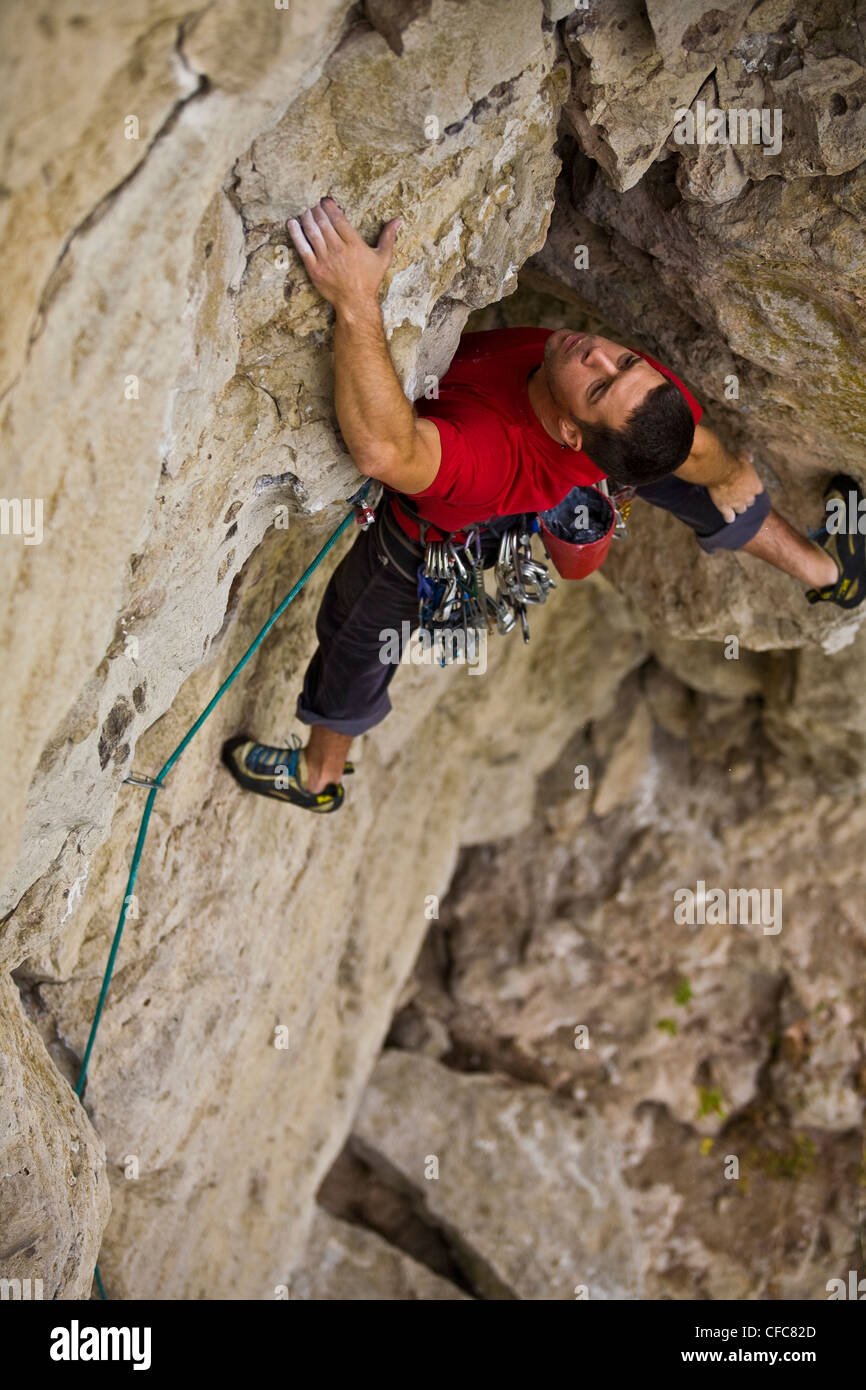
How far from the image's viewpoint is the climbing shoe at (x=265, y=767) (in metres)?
3.63

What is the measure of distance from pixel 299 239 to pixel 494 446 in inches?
28.6

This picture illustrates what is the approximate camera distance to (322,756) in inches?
149

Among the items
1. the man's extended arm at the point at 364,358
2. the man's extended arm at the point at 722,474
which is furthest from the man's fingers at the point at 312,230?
the man's extended arm at the point at 722,474

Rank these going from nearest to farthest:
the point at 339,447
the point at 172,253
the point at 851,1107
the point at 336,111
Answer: the point at 172,253 < the point at 336,111 < the point at 339,447 < the point at 851,1107

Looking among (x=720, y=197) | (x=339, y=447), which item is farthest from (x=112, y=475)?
(x=720, y=197)

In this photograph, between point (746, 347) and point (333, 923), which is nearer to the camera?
point (746, 347)

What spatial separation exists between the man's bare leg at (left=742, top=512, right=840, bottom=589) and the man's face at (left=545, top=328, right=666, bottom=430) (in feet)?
3.65

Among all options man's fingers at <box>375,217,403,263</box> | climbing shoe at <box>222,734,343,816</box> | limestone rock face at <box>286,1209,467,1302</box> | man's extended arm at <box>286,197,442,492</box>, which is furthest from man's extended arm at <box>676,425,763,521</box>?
limestone rock face at <box>286,1209,467,1302</box>

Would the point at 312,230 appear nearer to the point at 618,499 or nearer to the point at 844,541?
the point at 618,499

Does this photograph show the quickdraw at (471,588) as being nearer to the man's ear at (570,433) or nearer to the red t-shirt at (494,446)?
the red t-shirt at (494,446)

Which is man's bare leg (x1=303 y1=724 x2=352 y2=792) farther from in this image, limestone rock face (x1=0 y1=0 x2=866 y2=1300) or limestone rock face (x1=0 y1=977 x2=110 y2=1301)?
limestone rock face (x1=0 y1=977 x2=110 y2=1301)

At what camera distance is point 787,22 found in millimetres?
2498

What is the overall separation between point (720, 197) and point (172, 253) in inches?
59.0
